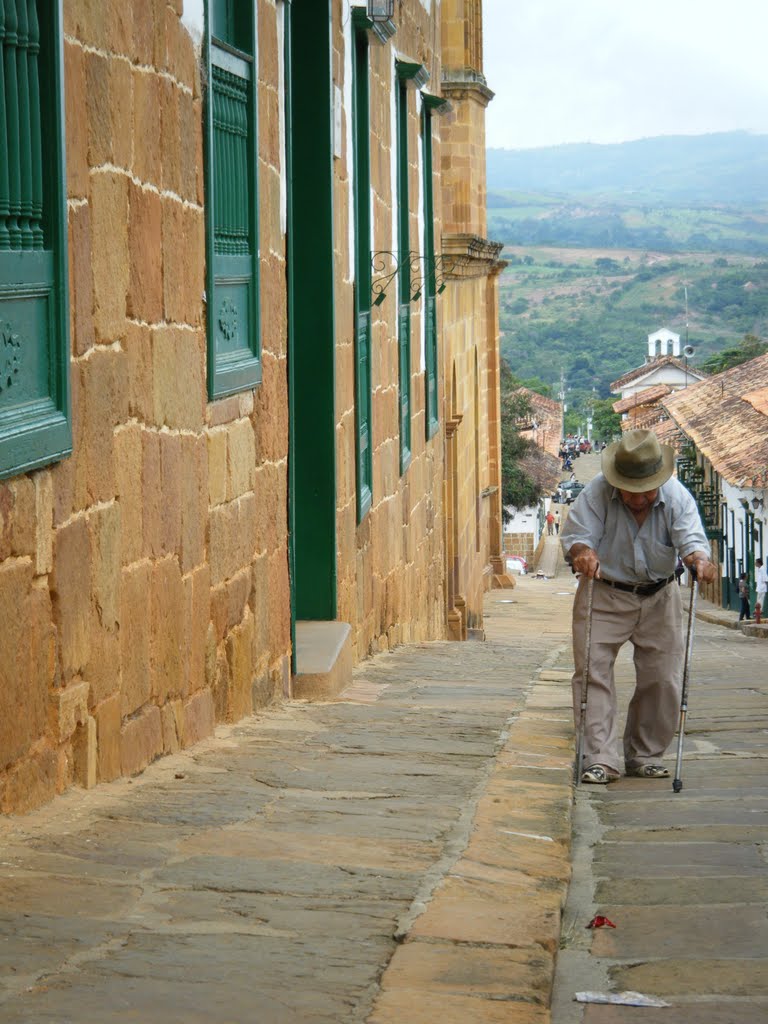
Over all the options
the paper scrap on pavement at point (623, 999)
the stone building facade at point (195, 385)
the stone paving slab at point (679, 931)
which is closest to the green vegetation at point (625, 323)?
the stone building facade at point (195, 385)

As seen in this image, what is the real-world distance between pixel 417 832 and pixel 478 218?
22929 millimetres

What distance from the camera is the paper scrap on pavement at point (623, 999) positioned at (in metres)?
3.50

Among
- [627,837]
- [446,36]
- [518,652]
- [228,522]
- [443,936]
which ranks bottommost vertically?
[518,652]

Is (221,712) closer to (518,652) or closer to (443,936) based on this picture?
(443,936)

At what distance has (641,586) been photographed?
696cm

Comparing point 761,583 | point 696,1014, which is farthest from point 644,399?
point 696,1014

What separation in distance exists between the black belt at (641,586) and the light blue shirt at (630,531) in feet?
0.06

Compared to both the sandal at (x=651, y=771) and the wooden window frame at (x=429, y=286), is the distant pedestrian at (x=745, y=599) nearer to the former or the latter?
the wooden window frame at (x=429, y=286)

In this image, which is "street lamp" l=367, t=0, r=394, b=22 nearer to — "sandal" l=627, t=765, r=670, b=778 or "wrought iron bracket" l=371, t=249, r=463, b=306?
"wrought iron bracket" l=371, t=249, r=463, b=306

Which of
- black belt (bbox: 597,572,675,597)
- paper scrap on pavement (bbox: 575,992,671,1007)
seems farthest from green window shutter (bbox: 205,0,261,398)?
paper scrap on pavement (bbox: 575,992,671,1007)

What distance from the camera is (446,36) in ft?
85.6

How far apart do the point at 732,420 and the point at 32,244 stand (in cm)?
A: 3481

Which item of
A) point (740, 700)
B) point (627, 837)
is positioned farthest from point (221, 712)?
point (740, 700)

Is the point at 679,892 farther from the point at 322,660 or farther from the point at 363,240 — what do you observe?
the point at 363,240
